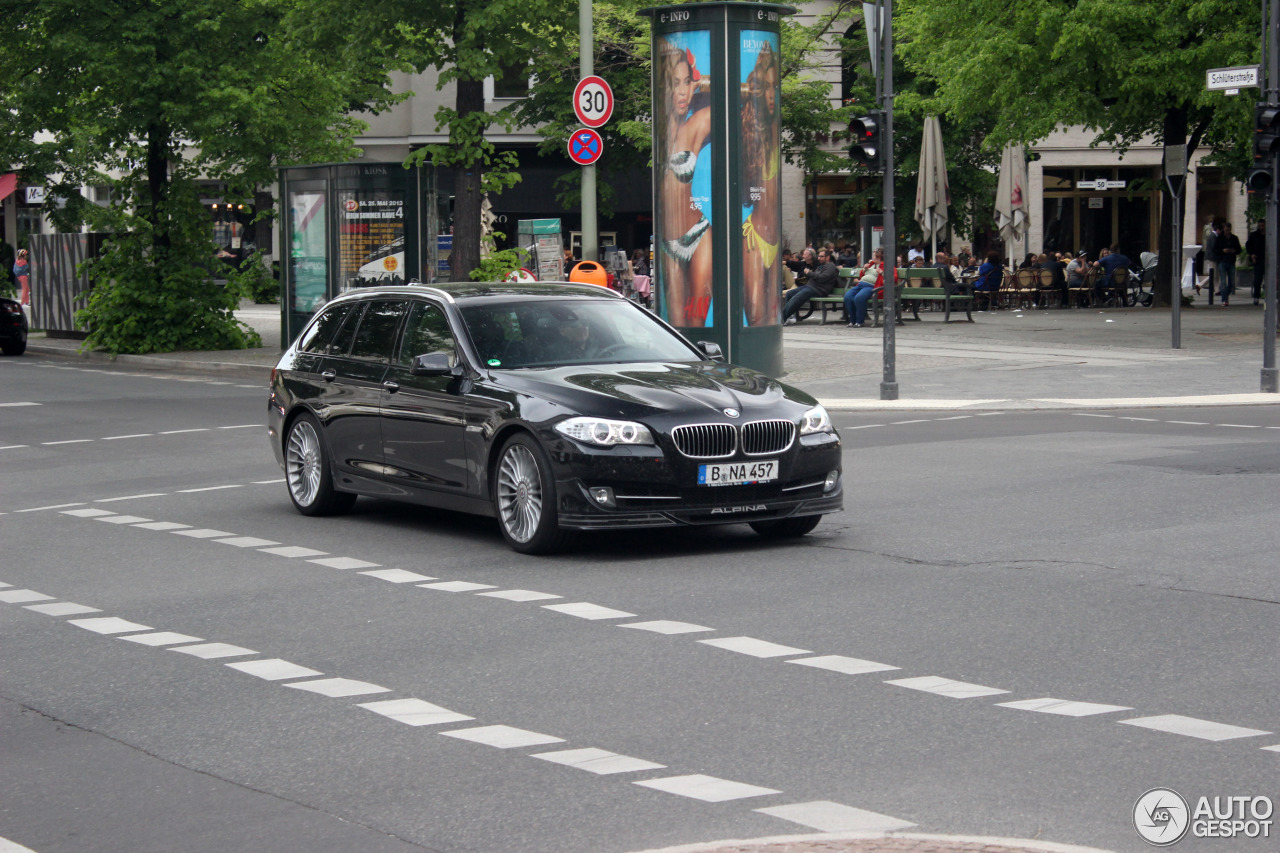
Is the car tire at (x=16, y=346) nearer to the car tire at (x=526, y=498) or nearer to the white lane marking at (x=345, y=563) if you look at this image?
the white lane marking at (x=345, y=563)

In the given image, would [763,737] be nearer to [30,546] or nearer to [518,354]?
[518,354]

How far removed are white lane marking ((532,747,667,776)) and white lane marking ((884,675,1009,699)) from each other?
143cm

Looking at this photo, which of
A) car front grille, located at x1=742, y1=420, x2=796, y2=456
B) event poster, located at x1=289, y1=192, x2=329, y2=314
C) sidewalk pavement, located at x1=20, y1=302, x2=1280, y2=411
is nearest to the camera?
car front grille, located at x1=742, y1=420, x2=796, y2=456

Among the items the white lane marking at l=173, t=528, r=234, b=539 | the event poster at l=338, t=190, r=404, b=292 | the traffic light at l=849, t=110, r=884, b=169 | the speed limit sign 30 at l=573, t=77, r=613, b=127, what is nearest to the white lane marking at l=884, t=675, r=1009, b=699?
the white lane marking at l=173, t=528, r=234, b=539

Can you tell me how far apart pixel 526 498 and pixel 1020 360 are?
54.1ft

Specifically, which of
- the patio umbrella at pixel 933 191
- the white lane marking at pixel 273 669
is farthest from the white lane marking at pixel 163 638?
the patio umbrella at pixel 933 191

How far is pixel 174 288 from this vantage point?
3073 cm

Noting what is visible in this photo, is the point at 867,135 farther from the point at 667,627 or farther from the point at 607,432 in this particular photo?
the point at 667,627

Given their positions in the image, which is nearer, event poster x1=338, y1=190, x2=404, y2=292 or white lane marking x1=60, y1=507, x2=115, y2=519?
white lane marking x1=60, y1=507, x2=115, y2=519

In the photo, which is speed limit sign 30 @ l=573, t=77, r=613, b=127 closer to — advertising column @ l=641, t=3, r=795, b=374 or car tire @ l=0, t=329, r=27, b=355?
advertising column @ l=641, t=3, r=795, b=374

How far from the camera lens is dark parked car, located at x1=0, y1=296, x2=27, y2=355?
31906 mm

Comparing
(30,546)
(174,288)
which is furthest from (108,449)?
(174,288)

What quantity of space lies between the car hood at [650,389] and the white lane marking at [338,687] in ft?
10.3

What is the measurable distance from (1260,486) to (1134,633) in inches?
215
